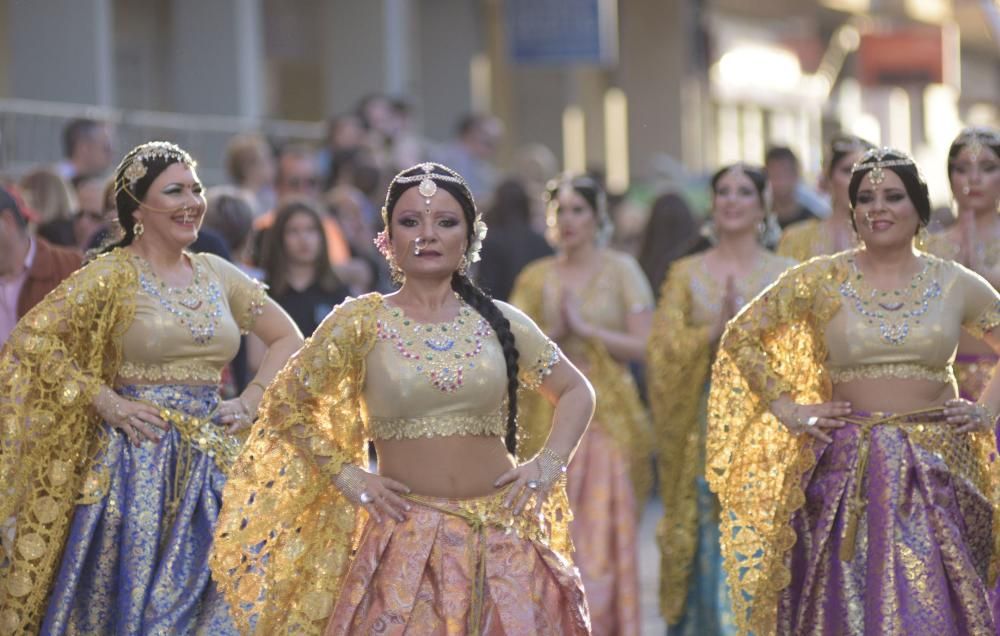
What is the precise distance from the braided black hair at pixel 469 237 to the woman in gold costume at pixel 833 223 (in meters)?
3.26

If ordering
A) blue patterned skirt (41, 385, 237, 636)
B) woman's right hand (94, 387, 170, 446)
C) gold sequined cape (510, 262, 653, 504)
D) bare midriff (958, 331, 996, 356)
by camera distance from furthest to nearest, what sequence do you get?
gold sequined cape (510, 262, 653, 504) < bare midriff (958, 331, 996, 356) < woman's right hand (94, 387, 170, 446) < blue patterned skirt (41, 385, 237, 636)

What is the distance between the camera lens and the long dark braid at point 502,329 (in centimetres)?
677

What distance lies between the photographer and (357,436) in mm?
6883

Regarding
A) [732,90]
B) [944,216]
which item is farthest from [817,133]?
[944,216]

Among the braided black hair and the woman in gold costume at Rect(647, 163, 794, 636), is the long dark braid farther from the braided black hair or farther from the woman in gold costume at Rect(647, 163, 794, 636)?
the woman in gold costume at Rect(647, 163, 794, 636)

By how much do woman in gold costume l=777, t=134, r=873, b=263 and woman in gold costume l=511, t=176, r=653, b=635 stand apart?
0.78 m

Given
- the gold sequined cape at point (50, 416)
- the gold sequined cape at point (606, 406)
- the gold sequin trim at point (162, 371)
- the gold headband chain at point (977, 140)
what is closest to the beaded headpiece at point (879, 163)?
the gold headband chain at point (977, 140)

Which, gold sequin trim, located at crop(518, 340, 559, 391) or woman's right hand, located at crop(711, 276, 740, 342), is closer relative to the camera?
gold sequin trim, located at crop(518, 340, 559, 391)

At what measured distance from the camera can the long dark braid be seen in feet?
22.2

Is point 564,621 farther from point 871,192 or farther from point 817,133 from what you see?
point 817,133

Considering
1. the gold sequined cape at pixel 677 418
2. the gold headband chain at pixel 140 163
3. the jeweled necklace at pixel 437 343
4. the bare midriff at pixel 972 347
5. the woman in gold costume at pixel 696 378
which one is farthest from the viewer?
the gold sequined cape at pixel 677 418

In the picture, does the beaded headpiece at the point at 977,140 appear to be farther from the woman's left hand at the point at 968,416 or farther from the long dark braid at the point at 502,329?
the long dark braid at the point at 502,329

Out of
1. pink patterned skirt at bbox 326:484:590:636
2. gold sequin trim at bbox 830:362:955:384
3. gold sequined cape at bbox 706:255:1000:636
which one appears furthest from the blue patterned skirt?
gold sequin trim at bbox 830:362:955:384

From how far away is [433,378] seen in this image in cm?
663
